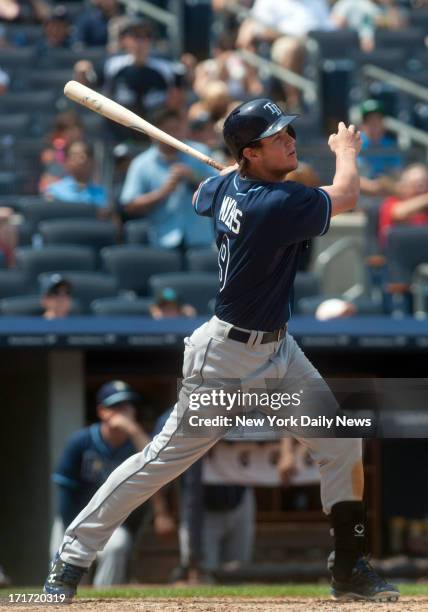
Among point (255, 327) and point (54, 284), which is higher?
point (54, 284)

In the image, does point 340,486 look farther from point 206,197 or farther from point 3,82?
point 3,82

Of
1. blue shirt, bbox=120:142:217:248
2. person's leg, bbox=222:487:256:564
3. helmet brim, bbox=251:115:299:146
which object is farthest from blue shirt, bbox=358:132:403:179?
helmet brim, bbox=251:115:299:146

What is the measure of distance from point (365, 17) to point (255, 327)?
9553mm

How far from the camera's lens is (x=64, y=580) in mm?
4898

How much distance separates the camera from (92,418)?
8930 millimetres

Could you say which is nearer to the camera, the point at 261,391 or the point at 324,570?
the point at 261,391

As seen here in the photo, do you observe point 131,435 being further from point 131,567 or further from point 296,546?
point 296,546

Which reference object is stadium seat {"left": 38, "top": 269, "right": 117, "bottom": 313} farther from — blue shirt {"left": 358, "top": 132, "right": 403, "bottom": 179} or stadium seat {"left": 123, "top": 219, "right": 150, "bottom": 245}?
blue shirt {"left": 358, "top": 132, "right": 403, "bottom": 179}

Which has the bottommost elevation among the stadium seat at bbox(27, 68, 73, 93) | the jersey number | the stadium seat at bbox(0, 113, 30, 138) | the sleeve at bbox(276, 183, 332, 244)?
the jersey number

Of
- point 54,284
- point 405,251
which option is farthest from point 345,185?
point 405,251

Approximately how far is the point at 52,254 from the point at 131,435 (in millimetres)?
1670

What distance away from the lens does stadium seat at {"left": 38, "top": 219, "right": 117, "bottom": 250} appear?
9.52m

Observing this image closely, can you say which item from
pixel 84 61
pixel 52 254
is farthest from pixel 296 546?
pixel 84 61

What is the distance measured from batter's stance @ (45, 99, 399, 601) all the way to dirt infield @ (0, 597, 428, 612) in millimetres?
105
